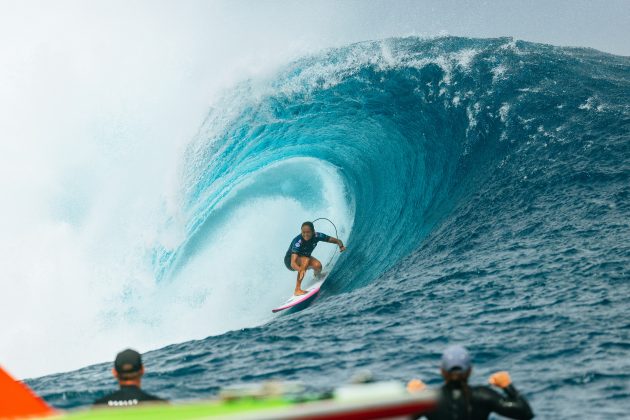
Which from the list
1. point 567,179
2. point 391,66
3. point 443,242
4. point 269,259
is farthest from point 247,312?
point 391,66

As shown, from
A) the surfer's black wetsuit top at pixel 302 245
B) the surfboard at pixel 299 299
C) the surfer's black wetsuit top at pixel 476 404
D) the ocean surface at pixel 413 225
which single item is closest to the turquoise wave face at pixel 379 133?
the ocean surface at pixel 413 225

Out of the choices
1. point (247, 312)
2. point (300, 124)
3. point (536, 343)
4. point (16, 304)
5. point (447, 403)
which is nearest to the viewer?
point (447, 403)

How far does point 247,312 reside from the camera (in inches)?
646

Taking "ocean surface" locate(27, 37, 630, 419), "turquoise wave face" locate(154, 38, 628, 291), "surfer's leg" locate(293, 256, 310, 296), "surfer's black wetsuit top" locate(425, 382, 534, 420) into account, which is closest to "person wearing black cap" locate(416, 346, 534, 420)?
"surfer's black wetsuit top" locate(425, 382, 534, 420)

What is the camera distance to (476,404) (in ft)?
16.5

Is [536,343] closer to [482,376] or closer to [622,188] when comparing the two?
[482,376]

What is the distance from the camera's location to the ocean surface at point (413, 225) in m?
8.49

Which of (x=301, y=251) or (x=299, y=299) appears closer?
(x=299, y=299)

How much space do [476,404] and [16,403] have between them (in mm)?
3137

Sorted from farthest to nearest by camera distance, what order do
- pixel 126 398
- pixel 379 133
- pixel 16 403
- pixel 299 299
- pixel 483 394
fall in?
pixel 379 133
pixel 299 299
pixel 16 403
pixel 483 394
pixel 126 398

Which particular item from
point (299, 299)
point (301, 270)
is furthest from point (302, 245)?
point (299, 299)

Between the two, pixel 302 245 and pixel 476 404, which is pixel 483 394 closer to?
pixel 476 404

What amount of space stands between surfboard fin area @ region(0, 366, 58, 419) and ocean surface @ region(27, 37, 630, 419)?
284cm

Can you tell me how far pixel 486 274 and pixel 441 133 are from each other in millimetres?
8096
